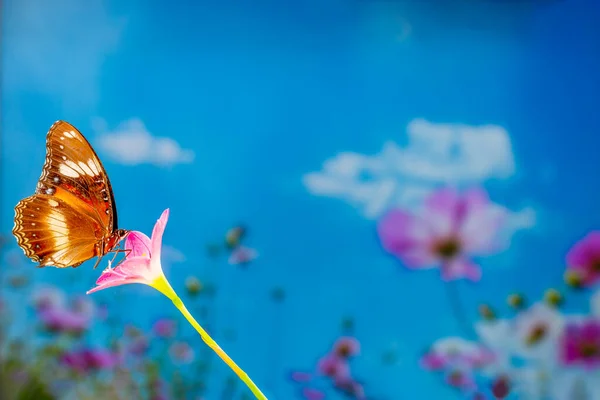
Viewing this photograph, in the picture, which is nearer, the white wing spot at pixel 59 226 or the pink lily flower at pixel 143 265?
the pink lily flower at pixel 143 265

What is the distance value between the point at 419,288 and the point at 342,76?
629mm

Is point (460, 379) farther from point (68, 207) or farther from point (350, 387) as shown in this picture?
point (68, 207)

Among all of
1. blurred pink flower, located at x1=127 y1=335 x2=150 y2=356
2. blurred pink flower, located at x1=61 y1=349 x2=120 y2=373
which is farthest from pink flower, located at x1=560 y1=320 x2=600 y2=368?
blurred pink flower, located at x1=61 y1=349 x2=120 y2=373

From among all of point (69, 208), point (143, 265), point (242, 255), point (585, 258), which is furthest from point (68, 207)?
point (585, 258)

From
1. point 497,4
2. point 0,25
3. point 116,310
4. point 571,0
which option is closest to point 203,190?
point 116,310

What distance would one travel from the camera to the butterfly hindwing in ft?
2.10

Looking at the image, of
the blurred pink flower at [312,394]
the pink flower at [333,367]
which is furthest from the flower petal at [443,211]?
the blurred pink flower at [312,394]

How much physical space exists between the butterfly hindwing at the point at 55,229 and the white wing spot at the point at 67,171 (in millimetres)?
28

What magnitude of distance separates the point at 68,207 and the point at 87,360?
141 cm

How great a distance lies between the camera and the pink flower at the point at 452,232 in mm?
1773

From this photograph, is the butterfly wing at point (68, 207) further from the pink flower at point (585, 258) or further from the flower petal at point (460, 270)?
the pink flower at point (585, 258)

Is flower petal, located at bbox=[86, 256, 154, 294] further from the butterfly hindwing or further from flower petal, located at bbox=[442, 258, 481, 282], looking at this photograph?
flower petal, located at bbox=[442, 258, 481, 282]

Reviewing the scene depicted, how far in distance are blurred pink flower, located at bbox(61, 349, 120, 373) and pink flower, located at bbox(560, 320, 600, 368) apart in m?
1.28

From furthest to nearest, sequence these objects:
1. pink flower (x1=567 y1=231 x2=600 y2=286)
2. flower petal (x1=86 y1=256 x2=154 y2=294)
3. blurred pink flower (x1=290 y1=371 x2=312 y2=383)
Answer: blurred pink flower (x1=290 y1=371 x2=312 y2=383) → pink flower (x1=567 y1=231 x2=600 y2=286) → flower petal (x1=86 y1=256 x2=154 y2=294)
